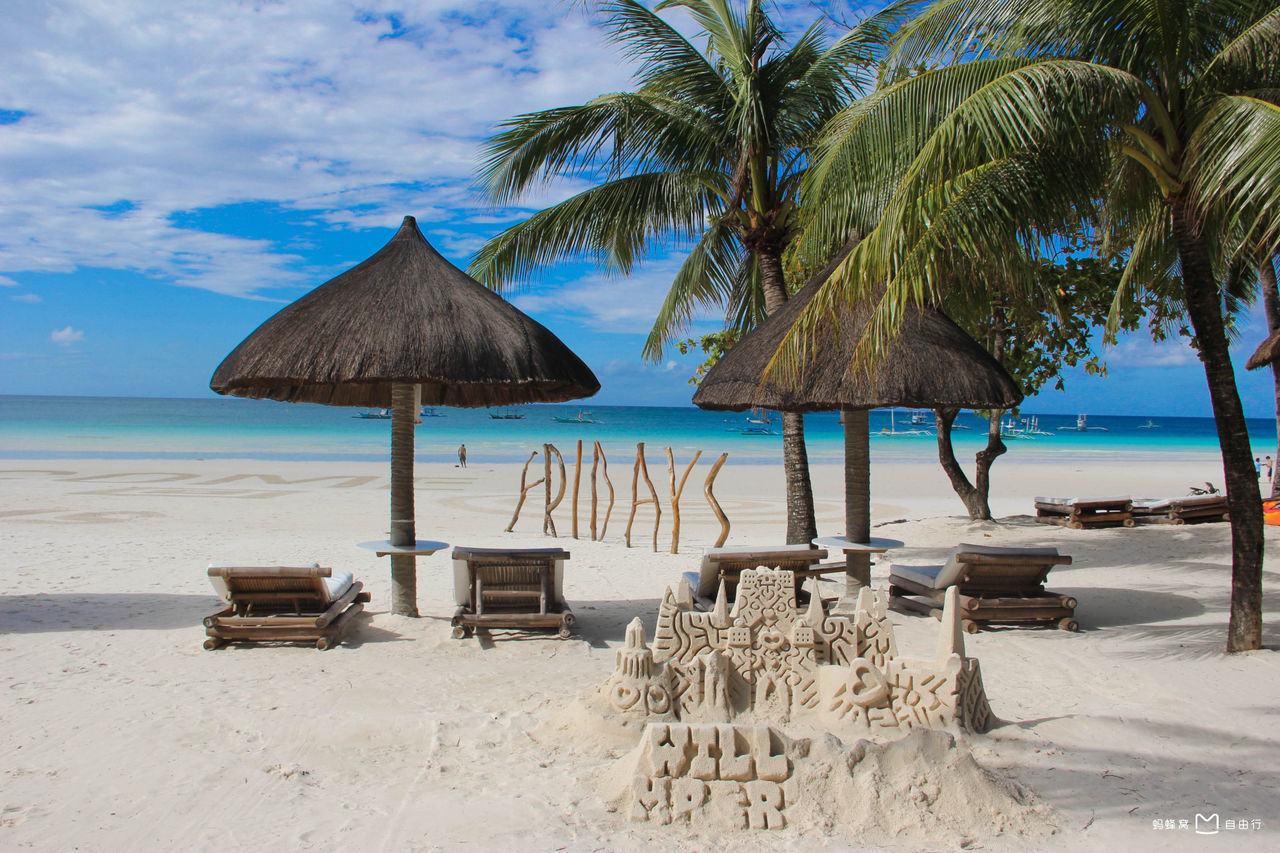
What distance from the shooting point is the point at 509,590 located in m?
6.49

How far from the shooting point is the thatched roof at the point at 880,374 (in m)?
6.27

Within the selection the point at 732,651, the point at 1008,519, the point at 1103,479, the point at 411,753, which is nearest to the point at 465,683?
the point at 411,753

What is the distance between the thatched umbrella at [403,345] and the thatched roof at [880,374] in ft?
4.17

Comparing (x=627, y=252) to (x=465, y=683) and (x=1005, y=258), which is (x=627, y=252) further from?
(x=465, y=683)

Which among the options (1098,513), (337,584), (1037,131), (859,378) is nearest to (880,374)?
(859,378)

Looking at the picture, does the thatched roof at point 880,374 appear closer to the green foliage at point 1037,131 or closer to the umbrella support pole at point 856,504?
the green foliage at point 1037,131

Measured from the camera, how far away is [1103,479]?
28.4 meters

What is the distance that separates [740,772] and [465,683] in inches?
93.9

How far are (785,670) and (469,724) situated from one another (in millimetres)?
1669

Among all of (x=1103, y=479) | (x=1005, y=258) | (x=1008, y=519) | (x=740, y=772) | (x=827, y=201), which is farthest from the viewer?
(x=1103, y=479)

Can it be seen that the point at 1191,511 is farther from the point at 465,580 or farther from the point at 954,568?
the point at 465,580

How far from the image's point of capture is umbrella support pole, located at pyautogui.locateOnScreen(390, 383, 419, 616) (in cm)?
670

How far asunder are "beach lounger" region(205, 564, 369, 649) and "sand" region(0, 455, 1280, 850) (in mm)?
141

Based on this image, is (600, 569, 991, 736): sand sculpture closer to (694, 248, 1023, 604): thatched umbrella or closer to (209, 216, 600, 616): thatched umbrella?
(694, 248, 1023, 604): thatched umbrella
